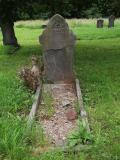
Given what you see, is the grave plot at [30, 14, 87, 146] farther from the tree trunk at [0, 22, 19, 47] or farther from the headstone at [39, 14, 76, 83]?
the tree trunk at [0, 22, 19, 47]

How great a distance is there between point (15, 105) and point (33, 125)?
6.19 ft

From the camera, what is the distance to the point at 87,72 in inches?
573

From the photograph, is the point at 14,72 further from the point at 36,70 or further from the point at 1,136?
the point at 1,136

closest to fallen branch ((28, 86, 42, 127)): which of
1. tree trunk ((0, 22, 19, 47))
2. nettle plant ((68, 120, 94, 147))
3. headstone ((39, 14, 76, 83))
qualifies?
nettle plant ((68, 120, 94, 147))

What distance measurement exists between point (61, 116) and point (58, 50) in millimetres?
3619

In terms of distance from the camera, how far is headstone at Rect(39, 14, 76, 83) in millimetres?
12281

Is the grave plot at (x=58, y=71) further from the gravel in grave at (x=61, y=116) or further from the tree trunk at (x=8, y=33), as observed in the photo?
the tree trunk at (x=8, y=33)

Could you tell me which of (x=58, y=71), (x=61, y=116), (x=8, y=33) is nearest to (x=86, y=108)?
(x=61, y=116)

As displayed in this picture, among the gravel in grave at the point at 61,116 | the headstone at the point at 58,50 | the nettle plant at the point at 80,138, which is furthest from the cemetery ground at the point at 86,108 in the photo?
the headstone at the point at 58,50

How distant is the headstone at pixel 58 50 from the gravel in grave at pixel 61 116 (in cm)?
55

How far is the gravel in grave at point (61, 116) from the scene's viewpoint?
7.82 meters

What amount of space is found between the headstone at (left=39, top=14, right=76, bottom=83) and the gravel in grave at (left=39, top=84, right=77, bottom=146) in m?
0.55

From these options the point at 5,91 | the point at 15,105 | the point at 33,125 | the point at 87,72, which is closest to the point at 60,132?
the point at 33,125

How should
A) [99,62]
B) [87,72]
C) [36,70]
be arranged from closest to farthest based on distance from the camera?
[36,70] < [87,72] < [99,62]
